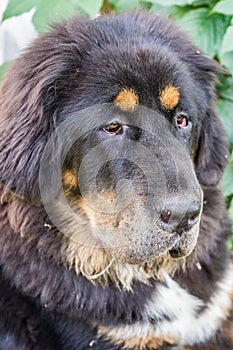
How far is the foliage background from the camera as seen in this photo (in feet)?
8.60

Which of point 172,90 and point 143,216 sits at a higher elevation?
point 172,90

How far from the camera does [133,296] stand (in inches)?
95.7

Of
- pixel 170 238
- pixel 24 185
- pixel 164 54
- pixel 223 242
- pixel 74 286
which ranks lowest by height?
pixel 223 242

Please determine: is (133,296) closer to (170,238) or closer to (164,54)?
(170,238)

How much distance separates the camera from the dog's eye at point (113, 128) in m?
2.26

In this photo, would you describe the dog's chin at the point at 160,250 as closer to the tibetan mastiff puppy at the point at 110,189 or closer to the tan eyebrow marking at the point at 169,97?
the tibetan mastiff puppy at the point at 110,189

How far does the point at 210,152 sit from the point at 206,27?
2.15 ft

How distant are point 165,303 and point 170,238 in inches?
14.2

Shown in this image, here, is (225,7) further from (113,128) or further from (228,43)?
(113,128)

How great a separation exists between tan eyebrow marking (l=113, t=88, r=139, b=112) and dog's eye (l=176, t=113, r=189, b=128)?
182mm

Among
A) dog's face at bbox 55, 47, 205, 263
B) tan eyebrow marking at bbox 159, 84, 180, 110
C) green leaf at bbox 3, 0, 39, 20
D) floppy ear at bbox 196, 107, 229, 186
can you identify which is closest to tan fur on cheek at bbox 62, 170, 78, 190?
dog's face at bbox 55, 47, 205, 263

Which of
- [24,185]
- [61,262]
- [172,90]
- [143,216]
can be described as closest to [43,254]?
[61,262]

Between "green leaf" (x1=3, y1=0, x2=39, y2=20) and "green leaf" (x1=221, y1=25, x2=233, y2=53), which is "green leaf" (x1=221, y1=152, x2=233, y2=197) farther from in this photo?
"green leaf" (x1=3, y1=0, x2=39, y2=20)

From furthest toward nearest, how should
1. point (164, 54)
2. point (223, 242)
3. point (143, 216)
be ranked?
point (223, 242)
point (164, 54)
point (143, 216)
